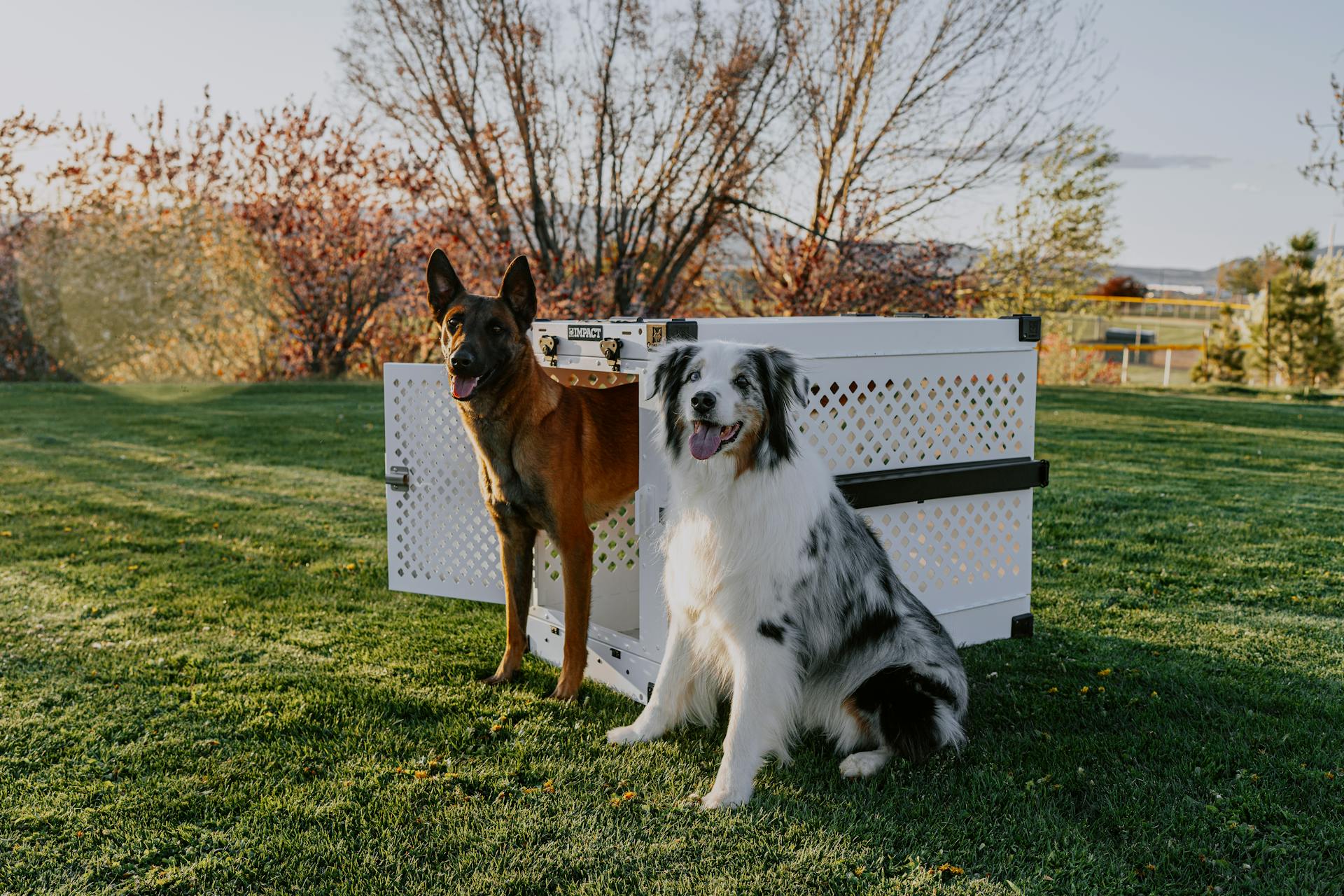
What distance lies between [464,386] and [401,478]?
1.06 meters

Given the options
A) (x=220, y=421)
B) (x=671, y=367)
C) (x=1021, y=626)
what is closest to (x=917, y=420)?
(x=1021, y=626)

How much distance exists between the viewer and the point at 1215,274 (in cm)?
5112

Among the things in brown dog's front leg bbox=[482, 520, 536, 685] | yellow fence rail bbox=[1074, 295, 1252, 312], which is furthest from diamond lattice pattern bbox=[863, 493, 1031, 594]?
yellow fence rail bbox=[1074, 295, 1252, 312]

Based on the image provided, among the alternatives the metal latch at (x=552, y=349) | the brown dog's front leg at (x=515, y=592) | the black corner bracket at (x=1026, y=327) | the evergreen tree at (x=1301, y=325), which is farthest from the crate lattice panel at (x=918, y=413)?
the evergreen tree at (x=1301, y=325)

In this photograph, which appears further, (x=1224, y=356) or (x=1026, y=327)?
(x=1224, y=356)

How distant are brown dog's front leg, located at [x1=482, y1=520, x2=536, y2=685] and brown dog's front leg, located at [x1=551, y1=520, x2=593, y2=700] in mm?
230

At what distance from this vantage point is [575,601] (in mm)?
3654

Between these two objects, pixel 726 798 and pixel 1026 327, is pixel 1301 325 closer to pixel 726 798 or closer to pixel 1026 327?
pixel 1026 327

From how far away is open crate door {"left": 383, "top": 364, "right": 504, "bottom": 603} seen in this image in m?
4.12

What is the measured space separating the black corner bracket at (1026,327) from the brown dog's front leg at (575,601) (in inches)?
80.6

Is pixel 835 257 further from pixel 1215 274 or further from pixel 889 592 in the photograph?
pixel 1215 274

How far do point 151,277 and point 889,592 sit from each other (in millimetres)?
14386

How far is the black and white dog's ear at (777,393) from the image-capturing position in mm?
2838

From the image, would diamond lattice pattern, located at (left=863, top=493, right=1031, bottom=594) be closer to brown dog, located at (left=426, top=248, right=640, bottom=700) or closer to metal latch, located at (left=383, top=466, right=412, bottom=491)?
brown dog, located at (left=426, top=248, right=640, bottom=700)
